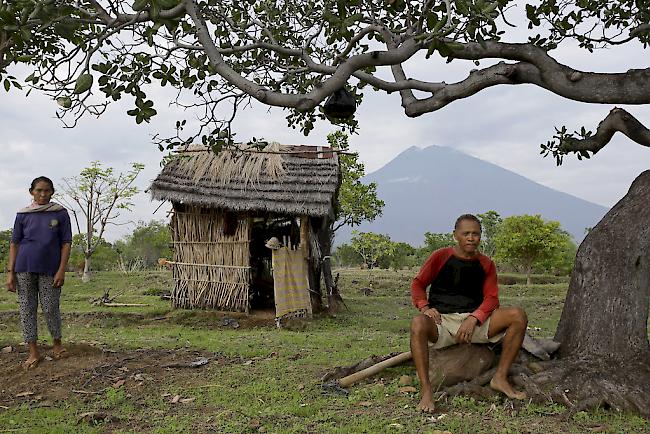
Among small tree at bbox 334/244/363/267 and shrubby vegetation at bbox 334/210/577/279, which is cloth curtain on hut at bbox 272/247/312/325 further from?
small tree at bbox 334/244/363/267

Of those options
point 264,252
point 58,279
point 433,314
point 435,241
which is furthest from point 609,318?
point 435,241

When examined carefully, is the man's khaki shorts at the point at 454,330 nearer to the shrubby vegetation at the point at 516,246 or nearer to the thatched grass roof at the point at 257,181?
the thatched grass roof at the point at 257,181

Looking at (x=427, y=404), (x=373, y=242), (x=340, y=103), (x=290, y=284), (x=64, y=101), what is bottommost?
(x=427, y=404)

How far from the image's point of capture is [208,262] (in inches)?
494

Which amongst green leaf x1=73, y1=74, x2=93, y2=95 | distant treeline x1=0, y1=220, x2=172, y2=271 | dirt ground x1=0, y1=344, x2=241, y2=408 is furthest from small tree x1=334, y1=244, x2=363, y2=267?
green leaf x1=73, y1=74, x2=93, y2=95

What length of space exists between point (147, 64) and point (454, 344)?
13.1 feet

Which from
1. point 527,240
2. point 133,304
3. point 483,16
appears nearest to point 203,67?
point 483,16

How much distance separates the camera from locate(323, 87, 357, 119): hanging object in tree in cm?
534

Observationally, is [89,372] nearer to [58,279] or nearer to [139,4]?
[58,279]

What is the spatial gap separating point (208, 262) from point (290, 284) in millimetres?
2069

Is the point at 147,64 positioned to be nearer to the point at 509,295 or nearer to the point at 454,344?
the point at 454,344

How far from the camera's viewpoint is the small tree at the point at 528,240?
20547 mm

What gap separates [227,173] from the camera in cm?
1241

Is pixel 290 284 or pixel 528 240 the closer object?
pixel 290 284
